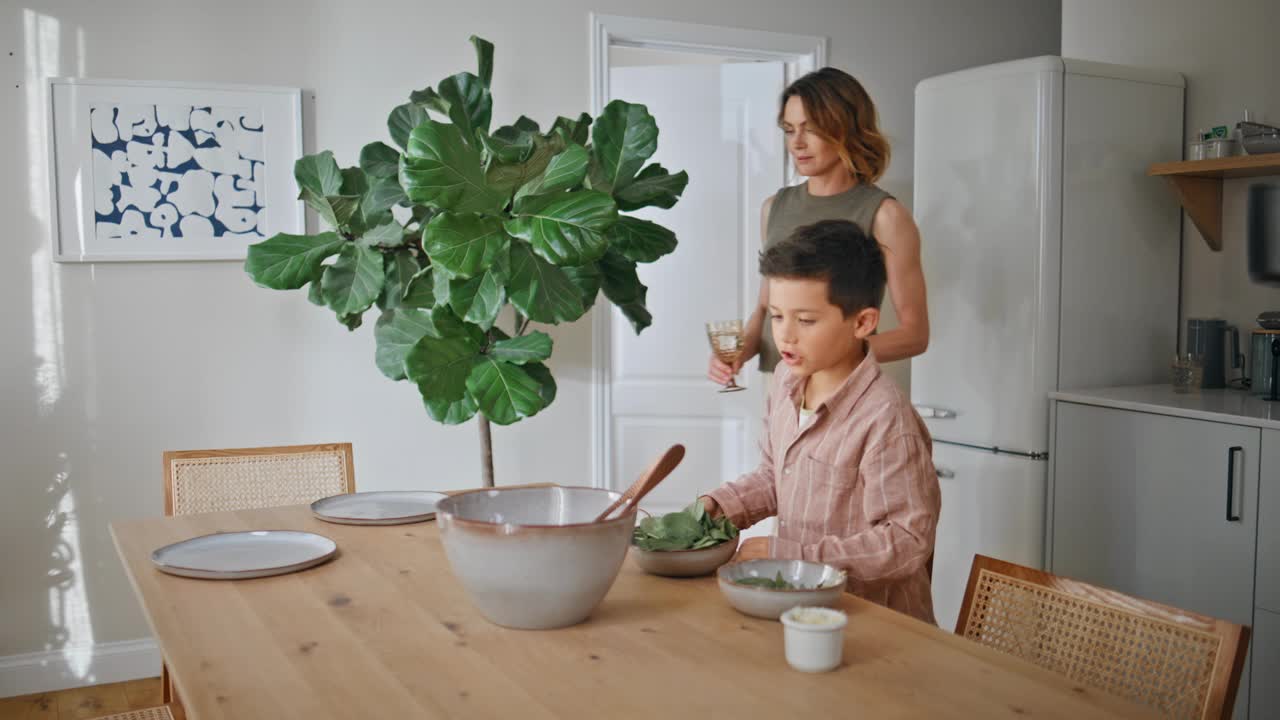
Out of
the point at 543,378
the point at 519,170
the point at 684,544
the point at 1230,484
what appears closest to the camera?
the point at 684,544

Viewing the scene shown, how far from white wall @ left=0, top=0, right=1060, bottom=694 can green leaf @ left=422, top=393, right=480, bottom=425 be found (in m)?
0.82

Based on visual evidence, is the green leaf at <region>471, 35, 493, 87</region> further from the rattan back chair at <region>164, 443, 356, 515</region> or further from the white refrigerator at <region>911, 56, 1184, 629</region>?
the white refrigerator at <region>911, 56, 1184, 629</region>

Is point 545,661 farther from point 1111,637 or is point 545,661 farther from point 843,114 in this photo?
point 843,114

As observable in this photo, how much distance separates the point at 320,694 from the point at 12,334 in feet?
8.43

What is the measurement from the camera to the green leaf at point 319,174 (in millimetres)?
2961

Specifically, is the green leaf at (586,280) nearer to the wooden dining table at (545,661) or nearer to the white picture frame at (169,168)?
the white picture frame at (169,168)

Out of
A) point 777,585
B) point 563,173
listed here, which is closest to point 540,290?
point 563,173

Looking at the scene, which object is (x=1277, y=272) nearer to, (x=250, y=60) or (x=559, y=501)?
(x=559, y=501)

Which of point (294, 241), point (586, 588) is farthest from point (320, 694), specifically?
point (294, 241)

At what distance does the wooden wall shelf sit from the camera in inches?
118

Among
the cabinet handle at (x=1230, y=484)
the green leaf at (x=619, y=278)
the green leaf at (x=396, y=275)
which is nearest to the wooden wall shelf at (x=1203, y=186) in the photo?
the cabinet handle at (x=1230, y=484)

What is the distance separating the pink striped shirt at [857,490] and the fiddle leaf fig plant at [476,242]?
796 millimetres

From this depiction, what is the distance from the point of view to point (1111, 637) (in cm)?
130

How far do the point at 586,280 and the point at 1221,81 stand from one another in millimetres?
1956
